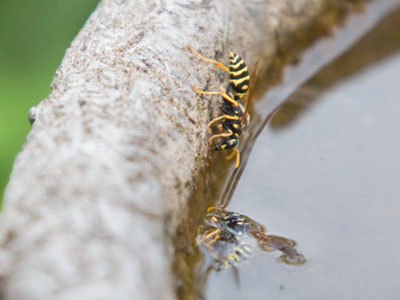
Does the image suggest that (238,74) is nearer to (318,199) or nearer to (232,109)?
(232,109)

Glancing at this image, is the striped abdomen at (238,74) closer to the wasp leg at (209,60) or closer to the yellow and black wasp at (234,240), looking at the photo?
the wasp leg at (209,60)

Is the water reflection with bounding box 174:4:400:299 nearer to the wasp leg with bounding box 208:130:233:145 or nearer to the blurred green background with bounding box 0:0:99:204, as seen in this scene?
the wasp leg with bounding box 208:130:233:145

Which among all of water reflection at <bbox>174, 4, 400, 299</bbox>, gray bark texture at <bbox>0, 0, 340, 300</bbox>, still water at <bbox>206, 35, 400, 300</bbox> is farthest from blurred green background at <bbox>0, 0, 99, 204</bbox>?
still water at <bbox>206, 35, 400, 300</bbox>

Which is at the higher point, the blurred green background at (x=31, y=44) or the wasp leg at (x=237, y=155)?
the blurred green background at (x=31, y=44)

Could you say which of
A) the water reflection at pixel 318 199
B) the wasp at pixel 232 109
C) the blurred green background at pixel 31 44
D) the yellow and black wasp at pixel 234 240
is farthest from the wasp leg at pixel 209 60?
the blurred green background at pixel 31 44

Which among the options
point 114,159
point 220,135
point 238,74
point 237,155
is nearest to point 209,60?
point 238,74

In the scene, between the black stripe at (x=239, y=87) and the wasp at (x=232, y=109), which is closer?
the wasp at (x=232, y=109)

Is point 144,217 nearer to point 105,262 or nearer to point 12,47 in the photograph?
point 105,262
